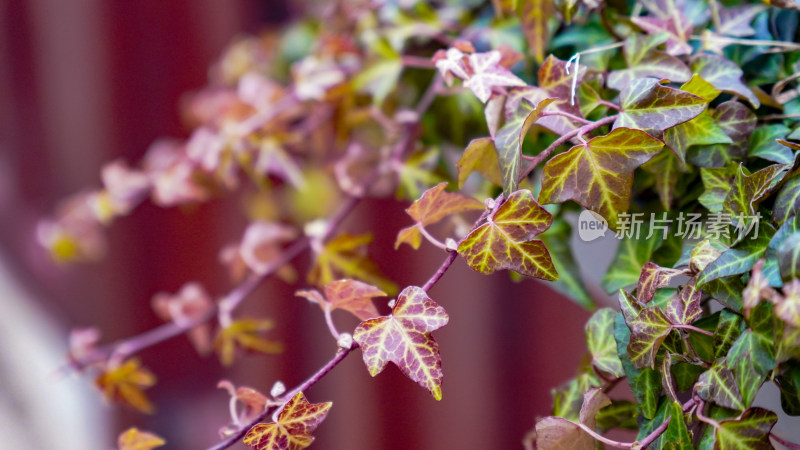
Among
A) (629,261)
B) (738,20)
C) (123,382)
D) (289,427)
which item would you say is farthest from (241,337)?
(738,20)

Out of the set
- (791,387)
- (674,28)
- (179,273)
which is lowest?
(791,387)

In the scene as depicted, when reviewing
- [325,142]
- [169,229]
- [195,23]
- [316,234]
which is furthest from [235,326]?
[195,23]

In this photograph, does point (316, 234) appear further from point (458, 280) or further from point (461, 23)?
point (458, 280)

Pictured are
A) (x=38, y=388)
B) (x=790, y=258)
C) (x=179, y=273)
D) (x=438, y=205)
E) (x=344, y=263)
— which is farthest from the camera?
(x=179, y=273)

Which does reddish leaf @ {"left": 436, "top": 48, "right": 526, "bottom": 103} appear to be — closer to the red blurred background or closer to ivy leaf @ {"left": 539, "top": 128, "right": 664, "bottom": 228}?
ivy leaf @ {"left": 539, "top": 128, "right": 664, "bottom": 228}

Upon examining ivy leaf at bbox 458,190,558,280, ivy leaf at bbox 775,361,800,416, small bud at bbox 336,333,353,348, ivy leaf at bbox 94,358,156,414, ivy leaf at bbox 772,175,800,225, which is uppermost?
ivy leaf at bbox 94,358,156,414

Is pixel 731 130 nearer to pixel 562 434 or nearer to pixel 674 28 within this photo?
pixel 674 28

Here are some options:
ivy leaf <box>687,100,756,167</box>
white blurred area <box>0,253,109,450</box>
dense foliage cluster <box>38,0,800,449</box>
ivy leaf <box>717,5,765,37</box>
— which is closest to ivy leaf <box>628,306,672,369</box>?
dense foliage cluster <box>38,0,800,449</box>
